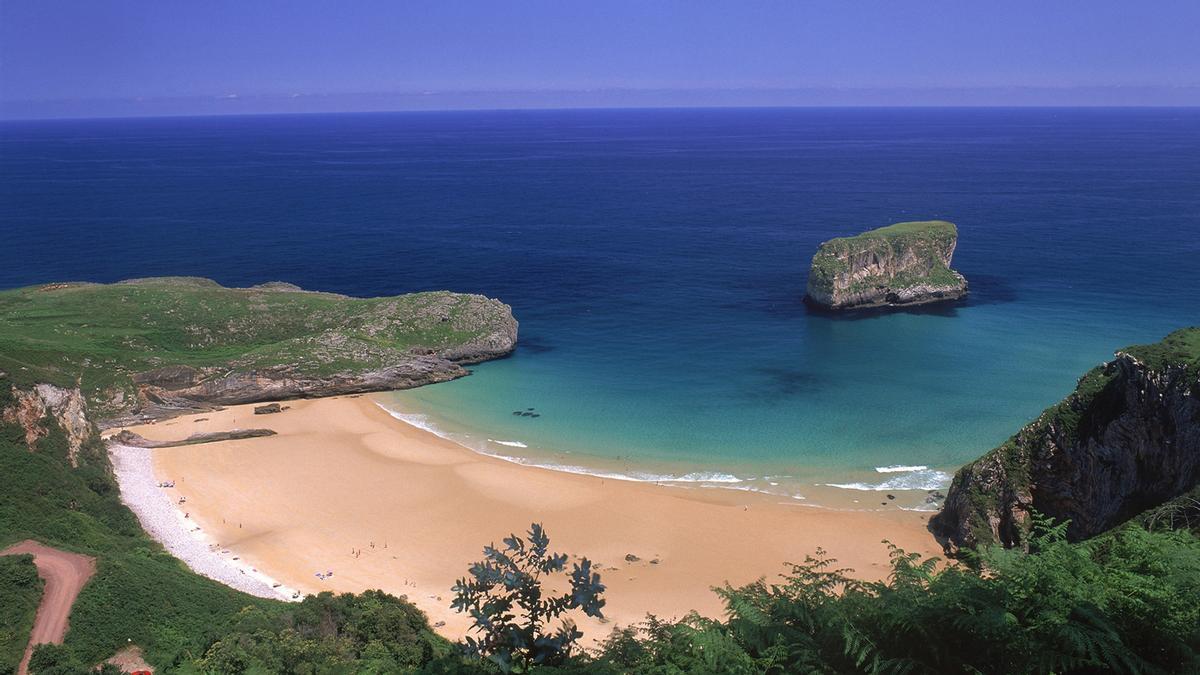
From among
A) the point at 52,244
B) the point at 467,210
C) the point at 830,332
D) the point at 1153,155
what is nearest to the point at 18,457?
the point at 830,332

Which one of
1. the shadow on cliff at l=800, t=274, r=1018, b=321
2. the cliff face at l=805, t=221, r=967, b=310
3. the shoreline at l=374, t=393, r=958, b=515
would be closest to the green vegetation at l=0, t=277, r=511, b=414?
the shoreline at l=374, t=393, r=958, b=515

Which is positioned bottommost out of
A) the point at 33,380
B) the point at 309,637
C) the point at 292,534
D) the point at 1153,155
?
the point at 292,534

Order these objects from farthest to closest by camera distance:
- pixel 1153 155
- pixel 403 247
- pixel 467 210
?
pixel 1153 155, pixel 467 210, pixel 403 247

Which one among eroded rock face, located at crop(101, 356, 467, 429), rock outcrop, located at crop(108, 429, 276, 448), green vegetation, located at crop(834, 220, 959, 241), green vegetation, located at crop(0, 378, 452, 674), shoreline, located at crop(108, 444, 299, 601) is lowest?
shoreline, located at crop(108, 444, 299, 601)

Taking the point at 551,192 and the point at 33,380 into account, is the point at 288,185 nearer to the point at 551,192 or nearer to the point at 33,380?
the point at 551,192

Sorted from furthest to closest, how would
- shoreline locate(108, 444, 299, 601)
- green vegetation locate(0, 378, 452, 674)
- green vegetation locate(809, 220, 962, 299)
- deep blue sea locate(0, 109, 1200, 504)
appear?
1. green vegetation locate(809, 220, 962, 299)
2. deep blue sea locate(0, 109, 1200, 504)
3. shoreline locate(108, 444, 299, 601)
4. green vegetation locate(0, 378, 452, 674)

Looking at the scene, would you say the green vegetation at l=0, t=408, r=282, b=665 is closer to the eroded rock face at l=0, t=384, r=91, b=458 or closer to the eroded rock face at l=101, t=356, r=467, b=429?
the eroded rock face at l=0, t=384, r=91, b=458
